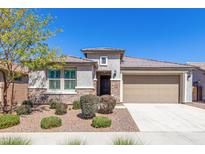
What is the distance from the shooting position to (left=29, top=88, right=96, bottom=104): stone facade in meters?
14.1

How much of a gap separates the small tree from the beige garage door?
987 centimetres

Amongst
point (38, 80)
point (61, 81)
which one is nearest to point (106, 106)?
point (61, 81)

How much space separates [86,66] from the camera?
14.2 meters

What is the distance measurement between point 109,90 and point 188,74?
8131 mm

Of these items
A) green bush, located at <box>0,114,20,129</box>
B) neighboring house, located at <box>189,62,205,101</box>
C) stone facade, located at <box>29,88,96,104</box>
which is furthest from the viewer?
neighboring house, located at <box>189,62,205,101</box>

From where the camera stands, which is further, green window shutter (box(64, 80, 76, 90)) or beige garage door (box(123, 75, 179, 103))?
beige garage door (box(123, 75, 179, 103))

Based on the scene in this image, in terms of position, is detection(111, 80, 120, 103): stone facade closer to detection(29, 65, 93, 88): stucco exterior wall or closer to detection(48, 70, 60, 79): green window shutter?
detection(29, 65, 93, 88): stucco exterior wall

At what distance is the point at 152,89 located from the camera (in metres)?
17.3

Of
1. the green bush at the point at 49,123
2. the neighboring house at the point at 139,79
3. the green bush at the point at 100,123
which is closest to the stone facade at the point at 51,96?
the neighboring house at the point at 139,79

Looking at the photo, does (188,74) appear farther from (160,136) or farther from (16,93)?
(16,93)

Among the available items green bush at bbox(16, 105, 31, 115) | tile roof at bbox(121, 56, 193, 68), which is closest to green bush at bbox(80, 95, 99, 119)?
green bush at bbox(16, 105, 31, 115)

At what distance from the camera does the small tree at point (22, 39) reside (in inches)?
346

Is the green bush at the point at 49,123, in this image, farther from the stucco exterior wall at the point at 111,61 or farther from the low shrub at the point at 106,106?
the stucco exterior wall at the point at 111,61

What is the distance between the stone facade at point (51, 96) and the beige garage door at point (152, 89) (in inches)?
196
